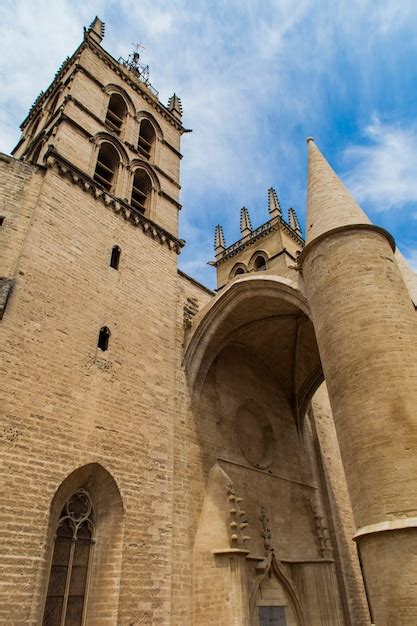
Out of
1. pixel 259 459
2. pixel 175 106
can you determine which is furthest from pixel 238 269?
pixel 259 459

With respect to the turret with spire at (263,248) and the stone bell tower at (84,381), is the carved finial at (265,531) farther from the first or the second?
the turret with spire at (263,248)

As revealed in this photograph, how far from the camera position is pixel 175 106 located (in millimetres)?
15078

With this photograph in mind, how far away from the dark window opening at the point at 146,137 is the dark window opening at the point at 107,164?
65.6 inches

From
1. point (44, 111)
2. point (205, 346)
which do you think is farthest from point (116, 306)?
point (44, 111)

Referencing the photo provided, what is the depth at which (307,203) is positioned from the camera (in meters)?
8.16

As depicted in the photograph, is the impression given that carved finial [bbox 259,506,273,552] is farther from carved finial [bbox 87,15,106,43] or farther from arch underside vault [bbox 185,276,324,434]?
carved finial [bbox 87,15,106,43]

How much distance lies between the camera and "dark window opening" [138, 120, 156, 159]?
41.7 feet

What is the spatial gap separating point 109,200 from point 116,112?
461 cm

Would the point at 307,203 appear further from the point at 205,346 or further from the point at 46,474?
the point at 46,474

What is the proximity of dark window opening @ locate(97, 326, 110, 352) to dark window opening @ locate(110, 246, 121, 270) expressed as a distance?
4.86 ft

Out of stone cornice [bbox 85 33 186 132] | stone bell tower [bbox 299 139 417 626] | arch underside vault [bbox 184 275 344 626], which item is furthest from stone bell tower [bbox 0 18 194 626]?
stone bell tower [bbox 299 139 417 626]

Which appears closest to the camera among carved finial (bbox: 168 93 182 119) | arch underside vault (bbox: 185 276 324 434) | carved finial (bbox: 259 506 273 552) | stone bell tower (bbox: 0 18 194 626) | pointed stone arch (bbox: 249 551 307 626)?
stone bell tower (bbox: 0 18 194 626)

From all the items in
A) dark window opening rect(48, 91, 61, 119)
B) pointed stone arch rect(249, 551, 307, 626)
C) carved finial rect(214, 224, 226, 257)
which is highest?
carved finial rect(214, 224, 226, 257)

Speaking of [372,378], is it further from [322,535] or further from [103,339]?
[322,535]
